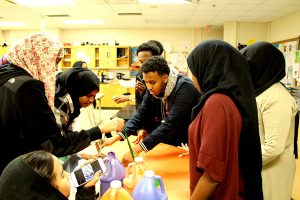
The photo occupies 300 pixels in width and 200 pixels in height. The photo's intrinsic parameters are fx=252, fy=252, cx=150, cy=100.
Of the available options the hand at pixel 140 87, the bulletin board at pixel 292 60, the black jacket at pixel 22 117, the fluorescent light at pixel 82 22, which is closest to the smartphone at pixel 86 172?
the black jacket at pixel 22 117

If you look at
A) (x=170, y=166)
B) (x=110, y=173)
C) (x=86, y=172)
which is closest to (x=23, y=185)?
(x=86, y=172)

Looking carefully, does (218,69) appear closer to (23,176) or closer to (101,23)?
(23,176)

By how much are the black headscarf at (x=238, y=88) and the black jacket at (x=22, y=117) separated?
0.71m

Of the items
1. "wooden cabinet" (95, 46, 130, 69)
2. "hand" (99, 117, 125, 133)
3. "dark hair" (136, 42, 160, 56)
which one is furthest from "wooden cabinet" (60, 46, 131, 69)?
"hand" (99, 117, 125, 133)

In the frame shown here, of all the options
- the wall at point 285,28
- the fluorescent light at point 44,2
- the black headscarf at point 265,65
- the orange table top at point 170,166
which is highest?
the fluorescent light at point 44,2

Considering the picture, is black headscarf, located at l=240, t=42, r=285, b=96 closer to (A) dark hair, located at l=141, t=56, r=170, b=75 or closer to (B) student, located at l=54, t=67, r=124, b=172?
(A) dark hair, located at l=141, t=56, r=170, b=75

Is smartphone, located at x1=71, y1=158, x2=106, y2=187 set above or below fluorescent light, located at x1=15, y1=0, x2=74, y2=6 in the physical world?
below

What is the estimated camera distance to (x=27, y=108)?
1140 mm

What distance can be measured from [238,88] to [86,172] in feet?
2.28

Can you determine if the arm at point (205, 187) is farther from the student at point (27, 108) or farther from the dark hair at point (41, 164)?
the student at point (27, 108)

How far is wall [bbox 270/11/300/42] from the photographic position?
5.54m

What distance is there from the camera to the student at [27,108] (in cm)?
114

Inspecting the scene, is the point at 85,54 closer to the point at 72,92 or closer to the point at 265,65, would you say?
the point at 72,92

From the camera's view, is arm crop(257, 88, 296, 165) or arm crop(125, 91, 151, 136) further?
arm crop(125, 91, 151, 136)
